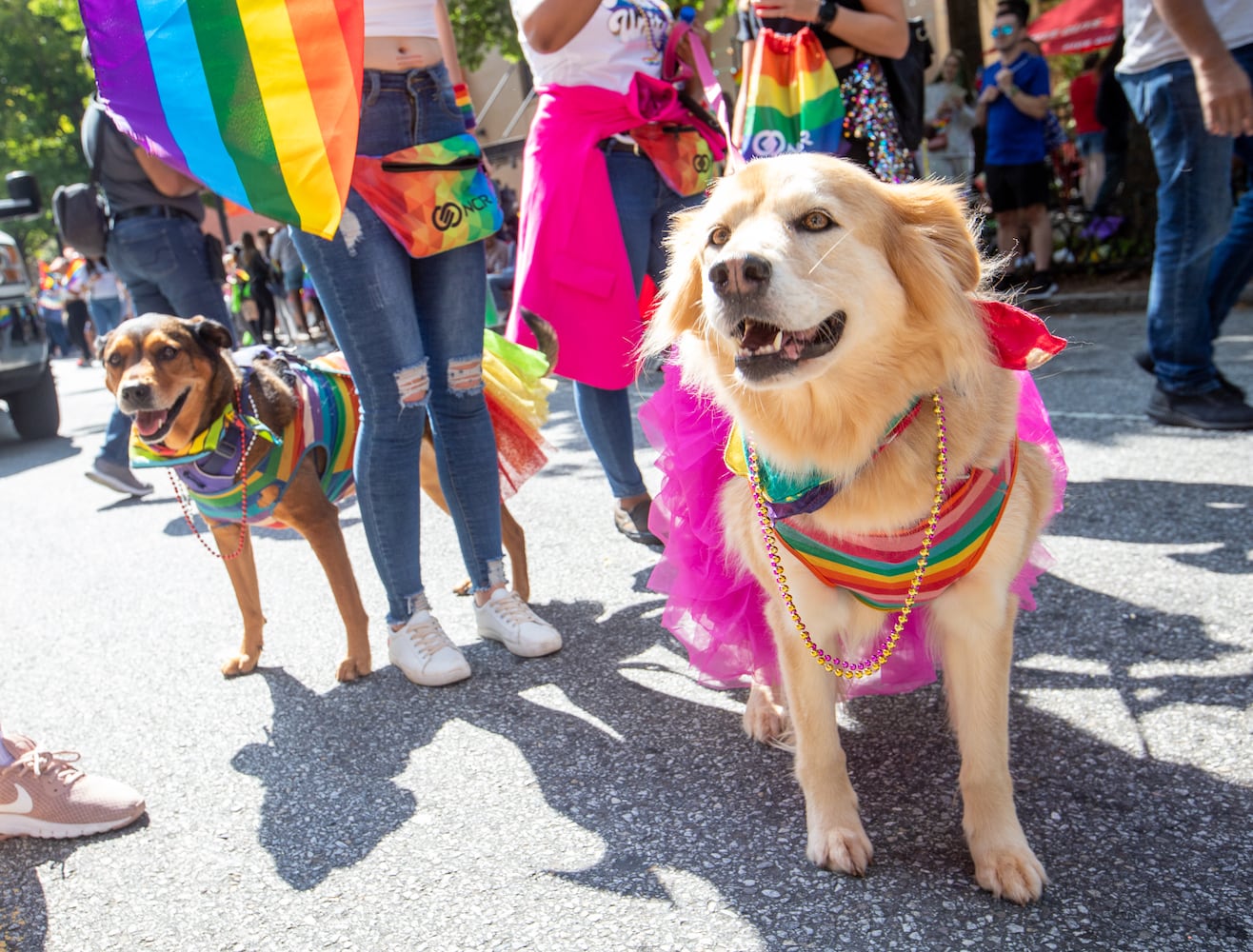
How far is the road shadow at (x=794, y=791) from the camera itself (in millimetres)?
1807

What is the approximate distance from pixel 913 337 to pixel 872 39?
177 cm

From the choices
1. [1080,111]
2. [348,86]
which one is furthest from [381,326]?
[1080,111]

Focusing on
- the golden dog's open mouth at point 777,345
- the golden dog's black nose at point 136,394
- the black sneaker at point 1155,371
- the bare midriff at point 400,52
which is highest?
the bare midriff at point 400,52

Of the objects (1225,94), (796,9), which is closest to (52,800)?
(796,9)

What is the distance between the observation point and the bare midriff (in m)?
2.78

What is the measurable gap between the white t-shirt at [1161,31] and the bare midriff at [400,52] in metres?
2.95

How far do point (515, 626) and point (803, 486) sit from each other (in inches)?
59.7

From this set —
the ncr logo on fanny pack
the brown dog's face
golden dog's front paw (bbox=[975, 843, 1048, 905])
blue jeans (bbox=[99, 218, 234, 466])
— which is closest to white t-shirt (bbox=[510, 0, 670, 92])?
the ncr logo on fanny pack

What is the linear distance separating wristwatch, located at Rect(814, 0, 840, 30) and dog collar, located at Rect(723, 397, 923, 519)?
1767mm

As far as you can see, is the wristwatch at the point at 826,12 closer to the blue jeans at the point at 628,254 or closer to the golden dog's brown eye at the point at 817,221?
the blue jeans at the point at 628,254

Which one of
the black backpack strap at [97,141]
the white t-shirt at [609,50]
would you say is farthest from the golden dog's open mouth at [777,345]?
the black backpack strap at [97,141]

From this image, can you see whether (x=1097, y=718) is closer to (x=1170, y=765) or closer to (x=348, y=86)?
(x=1170, y=765)

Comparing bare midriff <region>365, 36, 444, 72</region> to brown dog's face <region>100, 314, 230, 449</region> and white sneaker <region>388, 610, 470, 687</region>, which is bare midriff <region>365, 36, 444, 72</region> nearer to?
brown dog's face <region>100, 314, 230, 449</region>

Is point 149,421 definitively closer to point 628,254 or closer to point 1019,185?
point 628,254
